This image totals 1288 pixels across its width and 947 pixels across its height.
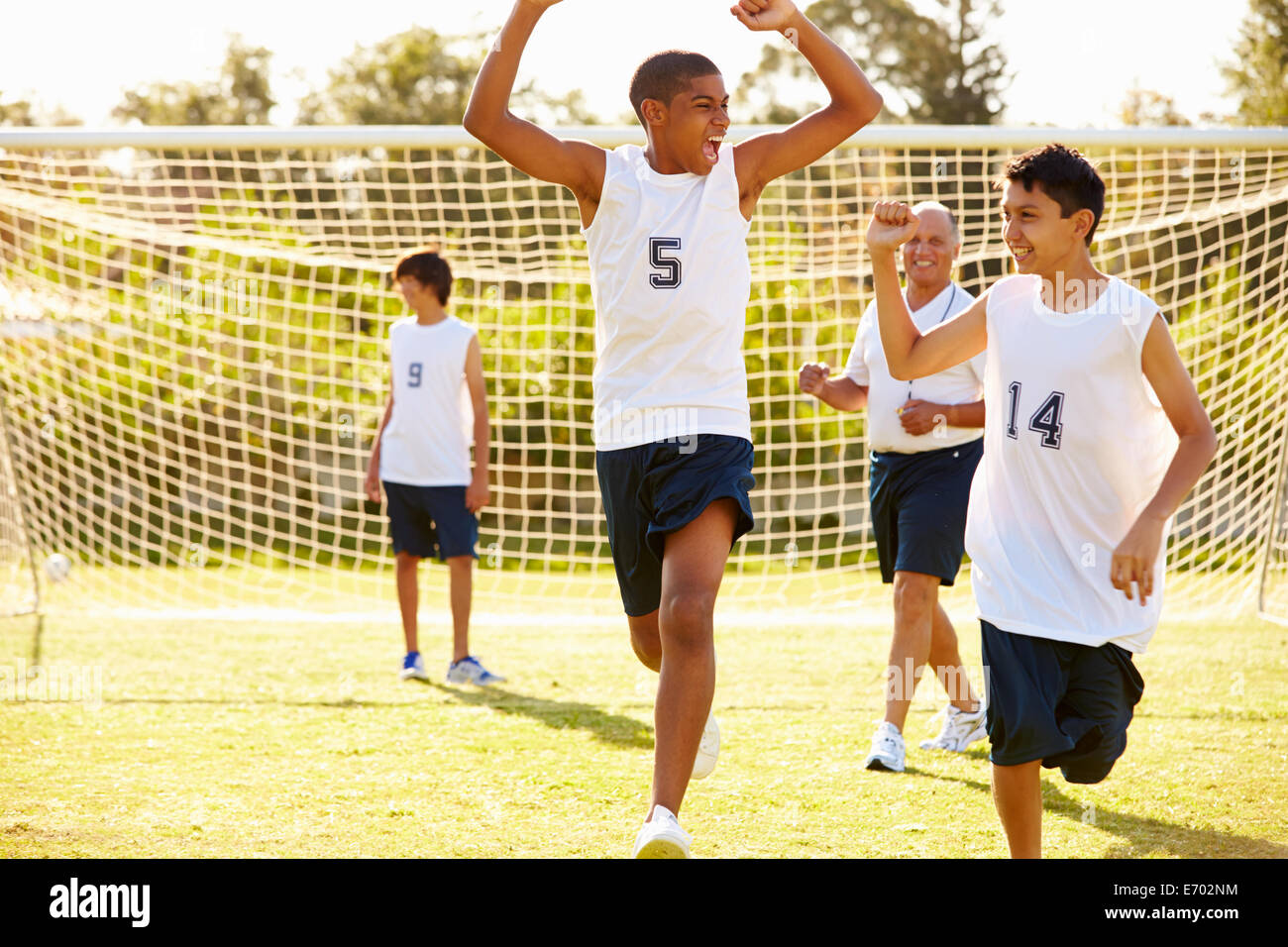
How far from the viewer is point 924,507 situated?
15.0 ft

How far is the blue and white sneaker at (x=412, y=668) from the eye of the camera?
6.23 m

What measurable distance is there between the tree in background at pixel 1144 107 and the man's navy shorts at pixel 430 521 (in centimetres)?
2436

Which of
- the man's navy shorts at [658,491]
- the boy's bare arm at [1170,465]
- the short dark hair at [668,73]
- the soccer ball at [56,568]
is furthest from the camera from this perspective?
the soccer ball at [56,568]

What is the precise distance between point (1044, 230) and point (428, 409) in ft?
12.5

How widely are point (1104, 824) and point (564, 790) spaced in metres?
1.66

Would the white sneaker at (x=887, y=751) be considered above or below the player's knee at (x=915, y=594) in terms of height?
below

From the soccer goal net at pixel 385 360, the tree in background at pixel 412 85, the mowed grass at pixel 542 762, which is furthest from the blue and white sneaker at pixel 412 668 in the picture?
the tree in background at pixel 412 85

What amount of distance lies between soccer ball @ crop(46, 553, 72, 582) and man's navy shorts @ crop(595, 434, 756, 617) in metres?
6.65

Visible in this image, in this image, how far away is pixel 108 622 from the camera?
797 cm

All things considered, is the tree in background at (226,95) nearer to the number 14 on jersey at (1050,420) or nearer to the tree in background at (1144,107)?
the tree in background at (1144,107)

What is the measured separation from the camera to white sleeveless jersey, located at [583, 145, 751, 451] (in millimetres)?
3240

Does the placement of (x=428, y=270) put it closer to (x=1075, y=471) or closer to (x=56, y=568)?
(x=1075, y=471)
